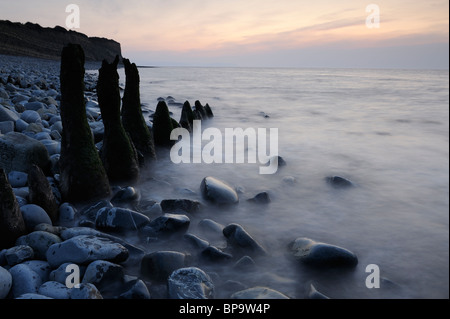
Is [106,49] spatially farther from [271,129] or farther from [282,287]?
[282,287]

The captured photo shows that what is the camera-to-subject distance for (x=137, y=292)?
229 cm

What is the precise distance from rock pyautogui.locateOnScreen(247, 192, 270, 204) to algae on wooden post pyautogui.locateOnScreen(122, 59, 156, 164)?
80.8 inches

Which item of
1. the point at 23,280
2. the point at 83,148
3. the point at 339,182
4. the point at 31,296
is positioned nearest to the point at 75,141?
the point at 83,148

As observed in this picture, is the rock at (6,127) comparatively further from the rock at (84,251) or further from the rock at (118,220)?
the rock at (84,251)

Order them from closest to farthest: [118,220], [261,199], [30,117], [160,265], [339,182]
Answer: [160,265], [118,220], [261,199], [339,182], [30,117]

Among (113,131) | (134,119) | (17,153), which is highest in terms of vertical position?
(134,119)

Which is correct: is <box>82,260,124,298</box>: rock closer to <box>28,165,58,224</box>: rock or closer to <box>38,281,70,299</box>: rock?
<box>38,281,70,299</box>: rock

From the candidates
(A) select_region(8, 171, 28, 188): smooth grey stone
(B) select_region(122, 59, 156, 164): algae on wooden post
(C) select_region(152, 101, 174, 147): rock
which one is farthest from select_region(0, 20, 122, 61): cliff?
(A) select_region(8, 171, 28, 188): smooth grey stone

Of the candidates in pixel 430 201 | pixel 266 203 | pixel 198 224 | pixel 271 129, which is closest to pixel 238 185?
pixel 266 203

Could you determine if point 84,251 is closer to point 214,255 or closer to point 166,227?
point 166,227

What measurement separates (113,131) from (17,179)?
4.06 feet

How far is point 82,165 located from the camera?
363cm

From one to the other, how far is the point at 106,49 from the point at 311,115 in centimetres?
10573

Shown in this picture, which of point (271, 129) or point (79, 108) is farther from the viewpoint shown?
point (271, 129)
